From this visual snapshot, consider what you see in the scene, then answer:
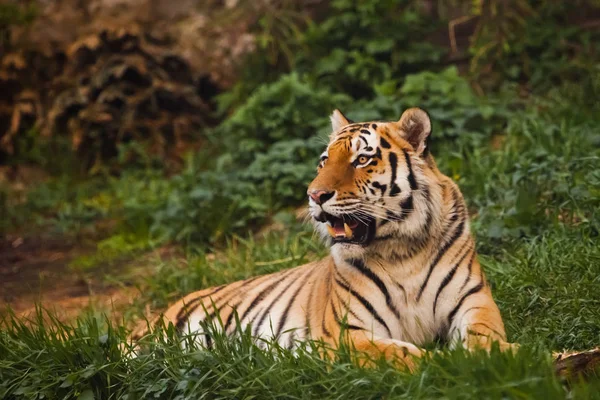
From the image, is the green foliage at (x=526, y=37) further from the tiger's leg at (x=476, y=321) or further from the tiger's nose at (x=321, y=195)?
the tiger's nose at (x=321, y=195)

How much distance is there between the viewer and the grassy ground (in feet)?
10.3

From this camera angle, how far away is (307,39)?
8648mm

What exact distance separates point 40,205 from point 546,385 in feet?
23.0

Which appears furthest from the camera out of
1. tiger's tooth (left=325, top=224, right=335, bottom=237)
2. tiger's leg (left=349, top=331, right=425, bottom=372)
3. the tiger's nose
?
tiger's tooth (left=325, top=224, right=335, bottom=237)

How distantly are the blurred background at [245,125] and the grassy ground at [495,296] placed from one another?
0.10 feet

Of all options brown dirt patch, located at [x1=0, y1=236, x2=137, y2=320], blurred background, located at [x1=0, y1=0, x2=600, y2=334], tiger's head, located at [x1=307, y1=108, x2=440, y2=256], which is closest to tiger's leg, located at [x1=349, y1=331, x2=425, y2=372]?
tiger's head, located at [x1=307, y1=108, x2=440, y2=256]

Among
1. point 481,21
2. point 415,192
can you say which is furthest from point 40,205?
point 415,192

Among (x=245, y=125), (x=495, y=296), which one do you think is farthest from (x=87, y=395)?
(x=245, y=125)

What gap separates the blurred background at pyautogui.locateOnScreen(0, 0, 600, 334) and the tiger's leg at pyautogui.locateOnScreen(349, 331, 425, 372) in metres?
0.86

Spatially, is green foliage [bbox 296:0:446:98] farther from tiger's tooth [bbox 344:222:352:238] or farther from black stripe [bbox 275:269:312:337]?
tiger's tooth [bbox 344:222:352:238]

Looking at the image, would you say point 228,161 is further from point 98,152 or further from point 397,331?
point 397,331

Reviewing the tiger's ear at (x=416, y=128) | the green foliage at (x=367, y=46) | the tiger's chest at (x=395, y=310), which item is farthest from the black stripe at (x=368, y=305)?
the green foliage at (x=367, y=46)

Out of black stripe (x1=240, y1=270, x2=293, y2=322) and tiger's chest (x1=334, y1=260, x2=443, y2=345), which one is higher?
tiger's chest (x1=334, y1=260, x2=443, y2=345)

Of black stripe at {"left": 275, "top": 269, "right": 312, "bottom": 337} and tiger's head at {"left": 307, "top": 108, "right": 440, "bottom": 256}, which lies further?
black stripe at {"left": 275, "top": 269, "right": 312, "bottom": 337}
